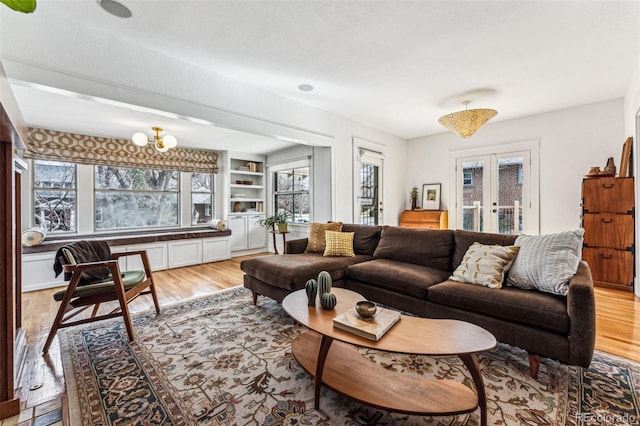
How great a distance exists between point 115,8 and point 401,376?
3118 millimetres

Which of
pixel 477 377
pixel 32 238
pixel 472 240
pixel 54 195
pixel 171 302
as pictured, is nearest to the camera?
pixel 477 377

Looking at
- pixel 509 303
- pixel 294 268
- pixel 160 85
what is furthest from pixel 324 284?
pixel 160 85

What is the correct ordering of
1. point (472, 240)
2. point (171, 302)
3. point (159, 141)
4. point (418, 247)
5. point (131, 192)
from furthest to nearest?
1. point (131, 192)
2. point (159, 141)
3. point (171, 302)
4. point (418, 247)
5. point (472, 240)

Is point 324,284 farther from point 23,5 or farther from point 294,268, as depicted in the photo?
point 23,5

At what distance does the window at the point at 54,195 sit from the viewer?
4.29 meters

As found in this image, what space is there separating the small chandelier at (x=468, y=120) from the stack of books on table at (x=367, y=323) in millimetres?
2997

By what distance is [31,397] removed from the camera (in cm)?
167

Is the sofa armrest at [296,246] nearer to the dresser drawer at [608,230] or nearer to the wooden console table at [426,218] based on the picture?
the wooden console table at [426,218]

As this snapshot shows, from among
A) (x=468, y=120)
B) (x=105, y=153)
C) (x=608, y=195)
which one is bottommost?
(x=608, y=195)

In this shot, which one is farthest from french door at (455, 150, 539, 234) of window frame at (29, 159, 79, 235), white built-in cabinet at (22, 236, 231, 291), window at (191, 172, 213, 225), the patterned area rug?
window frame at (29, 159, 79, 235)

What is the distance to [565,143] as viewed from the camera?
4.32 m

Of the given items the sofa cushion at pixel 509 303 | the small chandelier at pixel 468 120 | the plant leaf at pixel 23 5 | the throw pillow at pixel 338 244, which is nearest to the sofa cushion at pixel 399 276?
the sofa cushion at pixel 509 303

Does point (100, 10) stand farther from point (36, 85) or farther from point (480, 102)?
point (480, 102)

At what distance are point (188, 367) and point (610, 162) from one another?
5.32 metres
